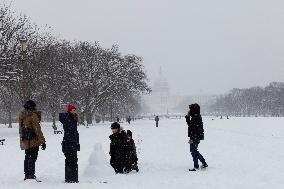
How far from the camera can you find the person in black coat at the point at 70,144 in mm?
9742

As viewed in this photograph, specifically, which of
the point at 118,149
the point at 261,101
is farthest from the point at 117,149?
the point at 261,101

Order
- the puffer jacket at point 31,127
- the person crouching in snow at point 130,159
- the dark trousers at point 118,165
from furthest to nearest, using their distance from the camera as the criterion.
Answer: the person crouching in snow at point 130,159 < the dark trousers at point 118,165 < the puffer jacket at point 31,127

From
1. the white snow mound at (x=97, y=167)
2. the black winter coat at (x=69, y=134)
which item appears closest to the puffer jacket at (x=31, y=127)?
the black winter coat at (x=69, y=134)

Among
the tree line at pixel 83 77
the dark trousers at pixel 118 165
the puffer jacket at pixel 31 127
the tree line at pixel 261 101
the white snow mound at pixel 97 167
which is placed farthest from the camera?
the tree line at pixel 261 101

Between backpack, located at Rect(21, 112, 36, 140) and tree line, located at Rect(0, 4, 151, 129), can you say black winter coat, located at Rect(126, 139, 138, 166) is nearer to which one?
backpack, located at Rect(21, 112, 36, 140)

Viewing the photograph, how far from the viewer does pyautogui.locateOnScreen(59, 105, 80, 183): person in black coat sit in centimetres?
974

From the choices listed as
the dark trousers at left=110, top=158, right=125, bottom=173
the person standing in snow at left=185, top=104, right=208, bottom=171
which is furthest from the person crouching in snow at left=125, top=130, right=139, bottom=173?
the person standing in snow at left=185, top=104, right=208, bottom=171

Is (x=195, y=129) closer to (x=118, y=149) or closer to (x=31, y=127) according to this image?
(x=118, y=149)

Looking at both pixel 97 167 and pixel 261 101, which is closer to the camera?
pixel 97 167

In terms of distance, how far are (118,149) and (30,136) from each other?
266 cm

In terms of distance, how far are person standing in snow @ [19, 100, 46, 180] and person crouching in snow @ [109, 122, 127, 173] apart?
2.37m

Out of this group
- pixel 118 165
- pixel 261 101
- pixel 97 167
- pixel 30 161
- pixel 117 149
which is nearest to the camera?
pixel 30 161

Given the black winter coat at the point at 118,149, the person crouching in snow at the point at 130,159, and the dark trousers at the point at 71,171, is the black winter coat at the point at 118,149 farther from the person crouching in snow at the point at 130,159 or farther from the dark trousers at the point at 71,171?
the dark trousers at the point at 71,171

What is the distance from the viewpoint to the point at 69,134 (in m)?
9.88
